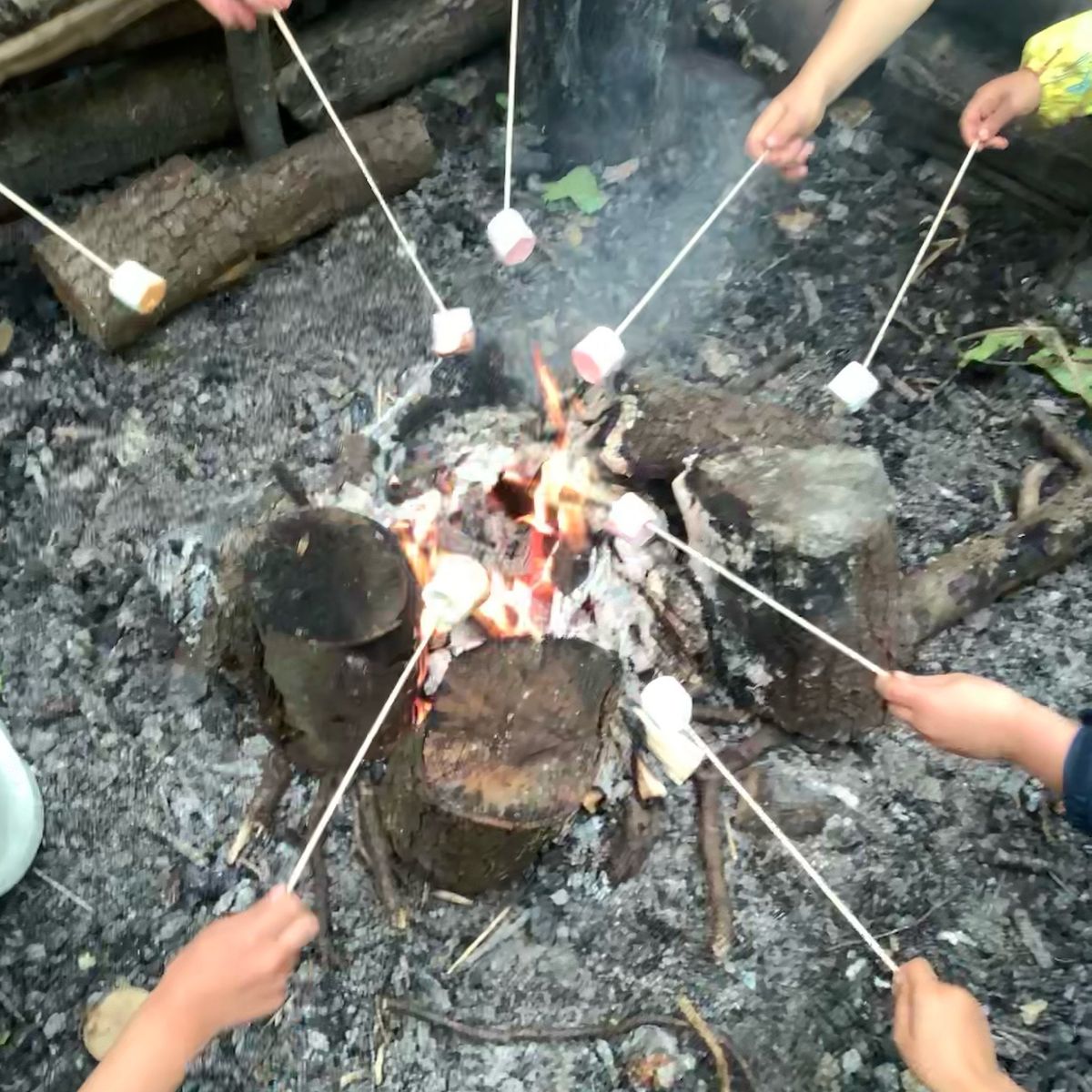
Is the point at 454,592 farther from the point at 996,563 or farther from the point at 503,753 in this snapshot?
the point at 996,563

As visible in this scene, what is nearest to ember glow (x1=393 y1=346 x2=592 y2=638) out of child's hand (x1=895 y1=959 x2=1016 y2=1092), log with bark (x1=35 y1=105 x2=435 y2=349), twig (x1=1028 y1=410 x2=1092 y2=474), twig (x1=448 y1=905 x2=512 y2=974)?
twig (x1=448 y1=905 x2=512 y2=974)

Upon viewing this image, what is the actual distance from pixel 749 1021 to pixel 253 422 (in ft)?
5.45

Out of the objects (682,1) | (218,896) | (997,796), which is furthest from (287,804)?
(682,1)

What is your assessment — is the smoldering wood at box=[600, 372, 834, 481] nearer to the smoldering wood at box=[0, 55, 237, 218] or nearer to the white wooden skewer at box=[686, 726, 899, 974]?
the white wooden skewer at box=[686, 726, 899, 974]

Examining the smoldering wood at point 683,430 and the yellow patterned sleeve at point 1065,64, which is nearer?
the smoldering wood at point 683,430

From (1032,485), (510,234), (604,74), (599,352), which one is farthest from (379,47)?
(1032,485)

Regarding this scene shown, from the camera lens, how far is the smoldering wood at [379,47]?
297 centimetres

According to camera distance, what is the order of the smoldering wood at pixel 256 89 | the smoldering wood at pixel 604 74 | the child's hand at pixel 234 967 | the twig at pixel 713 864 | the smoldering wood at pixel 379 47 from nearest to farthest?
the child's hand at pixel 234 967 < the twig at pixel 713 864 < the smoldering wood at pixel 256 89 < the smoldering wood at pixel 604 74 < the smoldering wood at pixel 379 47

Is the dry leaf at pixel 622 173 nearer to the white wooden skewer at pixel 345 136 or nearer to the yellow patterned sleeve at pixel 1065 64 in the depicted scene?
the white wooden skewer at pixel 345 136

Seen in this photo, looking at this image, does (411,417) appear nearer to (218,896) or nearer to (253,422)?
(253,422)

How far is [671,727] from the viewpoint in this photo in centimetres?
207

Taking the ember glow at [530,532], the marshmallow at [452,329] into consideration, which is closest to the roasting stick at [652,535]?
the ember glow at [530,532]

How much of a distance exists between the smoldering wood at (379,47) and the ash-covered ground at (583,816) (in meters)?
0.18

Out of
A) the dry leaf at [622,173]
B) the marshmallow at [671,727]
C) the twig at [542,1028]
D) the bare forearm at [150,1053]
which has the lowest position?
the twig at [542,1028]
